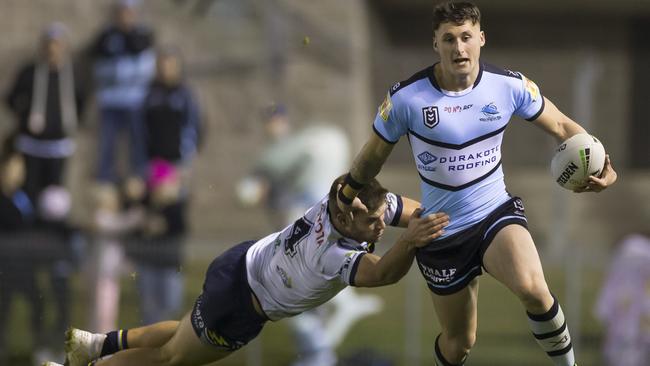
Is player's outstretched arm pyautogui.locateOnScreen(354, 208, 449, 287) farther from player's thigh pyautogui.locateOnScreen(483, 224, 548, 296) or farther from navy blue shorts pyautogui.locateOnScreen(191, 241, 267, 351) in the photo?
navy blue shorts pyautogui.locateOnScreen(191, 241, 267, 351)

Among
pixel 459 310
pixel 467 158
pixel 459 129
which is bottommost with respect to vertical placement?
pixel 459 310

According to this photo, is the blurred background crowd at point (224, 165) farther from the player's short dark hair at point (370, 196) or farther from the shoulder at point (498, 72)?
the shoulder at point (498, 72)

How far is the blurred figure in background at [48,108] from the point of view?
14289 millimetres

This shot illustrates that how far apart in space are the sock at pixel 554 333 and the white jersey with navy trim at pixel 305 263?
3.46ft

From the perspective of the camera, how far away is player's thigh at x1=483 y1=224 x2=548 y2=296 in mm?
7887

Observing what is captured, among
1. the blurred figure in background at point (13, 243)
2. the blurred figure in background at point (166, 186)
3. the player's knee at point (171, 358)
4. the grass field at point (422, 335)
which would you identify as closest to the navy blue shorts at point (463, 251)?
the player's knee at point (171, 358)

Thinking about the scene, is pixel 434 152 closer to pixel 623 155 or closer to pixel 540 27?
pixel 623 155

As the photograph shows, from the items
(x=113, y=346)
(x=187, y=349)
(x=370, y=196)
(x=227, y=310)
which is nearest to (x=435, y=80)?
(x=370, y=196)

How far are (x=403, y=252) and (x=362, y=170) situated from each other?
54 centimetres

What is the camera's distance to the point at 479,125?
8.02 m

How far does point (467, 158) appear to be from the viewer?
8.06m

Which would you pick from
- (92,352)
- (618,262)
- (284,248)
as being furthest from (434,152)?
(618,262)

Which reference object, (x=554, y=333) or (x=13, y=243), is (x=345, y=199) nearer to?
(x=554, y=333)

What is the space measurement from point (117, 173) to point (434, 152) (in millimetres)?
7113
